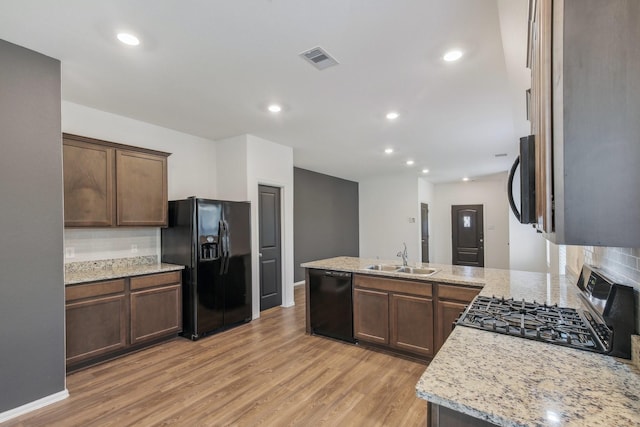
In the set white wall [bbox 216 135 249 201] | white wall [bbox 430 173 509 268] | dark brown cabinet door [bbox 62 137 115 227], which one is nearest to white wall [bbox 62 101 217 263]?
white wall [bbox 216 135 249 201]

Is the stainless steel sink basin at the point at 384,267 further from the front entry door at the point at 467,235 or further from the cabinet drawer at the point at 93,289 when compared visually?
the front entry door at the point at 467,235

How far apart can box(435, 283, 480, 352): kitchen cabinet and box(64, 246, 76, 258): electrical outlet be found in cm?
374

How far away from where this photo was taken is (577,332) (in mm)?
1373

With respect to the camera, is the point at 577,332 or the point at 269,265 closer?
the point at 577,332

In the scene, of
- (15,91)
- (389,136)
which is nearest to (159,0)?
(15,91)

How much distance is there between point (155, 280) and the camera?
3.45m

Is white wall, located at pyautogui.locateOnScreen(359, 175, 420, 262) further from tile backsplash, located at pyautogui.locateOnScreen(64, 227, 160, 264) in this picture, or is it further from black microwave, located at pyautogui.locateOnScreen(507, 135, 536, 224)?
black microwave, located at pyautogui.locateOnScreen(507, 135, 536, 224)

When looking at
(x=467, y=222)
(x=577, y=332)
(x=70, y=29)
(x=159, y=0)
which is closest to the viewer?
(x=577, y=332)

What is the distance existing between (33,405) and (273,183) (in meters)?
3.45

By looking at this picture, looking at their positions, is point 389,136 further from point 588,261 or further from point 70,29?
point 70,29

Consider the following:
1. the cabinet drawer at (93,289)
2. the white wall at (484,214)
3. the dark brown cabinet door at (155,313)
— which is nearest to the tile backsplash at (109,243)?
the cabinet drawer at (93,289)

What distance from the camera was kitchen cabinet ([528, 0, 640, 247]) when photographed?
0.61 metres

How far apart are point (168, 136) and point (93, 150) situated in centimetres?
114

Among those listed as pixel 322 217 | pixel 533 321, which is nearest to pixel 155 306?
pixel 533 321
